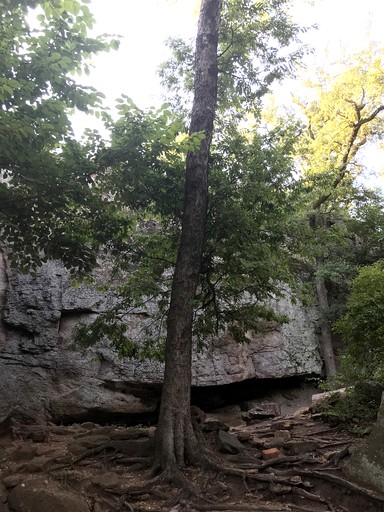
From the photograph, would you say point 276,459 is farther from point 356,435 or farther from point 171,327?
point 171,327

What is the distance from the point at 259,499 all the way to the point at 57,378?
277 inches

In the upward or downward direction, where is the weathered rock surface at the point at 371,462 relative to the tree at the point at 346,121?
downward

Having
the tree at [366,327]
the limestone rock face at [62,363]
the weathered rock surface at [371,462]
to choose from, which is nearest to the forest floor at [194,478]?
the weathered rock surface at [371,462]

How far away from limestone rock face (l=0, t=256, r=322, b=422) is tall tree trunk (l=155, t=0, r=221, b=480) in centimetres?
399

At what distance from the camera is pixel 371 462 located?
5.12m

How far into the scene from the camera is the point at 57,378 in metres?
10.7

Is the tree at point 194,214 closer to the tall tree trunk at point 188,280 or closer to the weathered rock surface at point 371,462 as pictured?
the tall tree trunk at point 188,280

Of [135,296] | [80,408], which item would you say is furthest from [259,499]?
[80,408]

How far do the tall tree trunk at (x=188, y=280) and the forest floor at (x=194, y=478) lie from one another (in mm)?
368

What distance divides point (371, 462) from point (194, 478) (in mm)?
2233

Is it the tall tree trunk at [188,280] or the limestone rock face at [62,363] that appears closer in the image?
the tall tree trunk at [188,280]

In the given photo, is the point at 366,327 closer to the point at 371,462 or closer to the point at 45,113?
the point at 371,462

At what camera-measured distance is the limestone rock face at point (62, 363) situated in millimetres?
10406

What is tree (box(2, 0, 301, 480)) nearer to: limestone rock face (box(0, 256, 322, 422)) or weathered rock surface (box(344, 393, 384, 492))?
weathered rock surface (box(344, 393, 384, 492))
